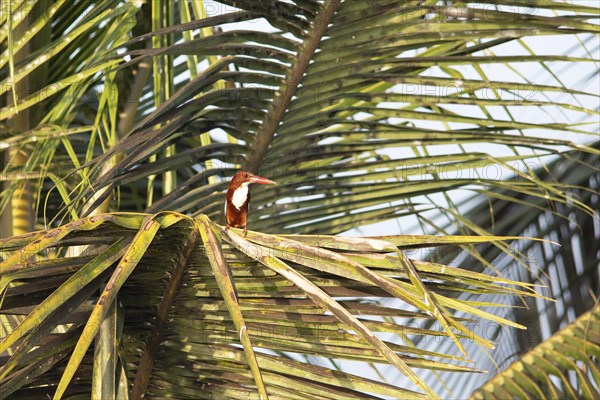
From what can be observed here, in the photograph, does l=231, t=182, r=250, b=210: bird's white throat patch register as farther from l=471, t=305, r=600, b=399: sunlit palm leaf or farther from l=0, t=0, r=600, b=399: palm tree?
l=471, t=305, r=600, b=399: sunlit palm leaf

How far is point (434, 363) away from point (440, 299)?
19 centimetres

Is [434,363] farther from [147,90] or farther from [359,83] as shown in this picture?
[147,90]

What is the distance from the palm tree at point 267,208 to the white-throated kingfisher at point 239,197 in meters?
0.12

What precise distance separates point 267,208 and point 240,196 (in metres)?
0.30

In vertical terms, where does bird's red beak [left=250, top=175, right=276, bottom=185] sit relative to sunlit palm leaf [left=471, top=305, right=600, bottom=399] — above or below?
above

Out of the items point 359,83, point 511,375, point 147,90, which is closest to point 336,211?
point 359,83

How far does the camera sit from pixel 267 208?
2842 mm

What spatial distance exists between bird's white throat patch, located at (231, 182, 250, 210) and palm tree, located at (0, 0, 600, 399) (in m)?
0.14

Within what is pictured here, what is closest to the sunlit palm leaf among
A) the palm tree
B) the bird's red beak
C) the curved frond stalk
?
the palm tree

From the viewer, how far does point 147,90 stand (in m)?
3.98

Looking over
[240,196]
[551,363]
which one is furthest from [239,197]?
[551,363]

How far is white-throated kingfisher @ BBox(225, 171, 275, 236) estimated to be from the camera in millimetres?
2543

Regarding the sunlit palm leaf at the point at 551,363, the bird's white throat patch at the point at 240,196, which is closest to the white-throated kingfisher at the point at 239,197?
the bird's white throat patch at the point at 240,196

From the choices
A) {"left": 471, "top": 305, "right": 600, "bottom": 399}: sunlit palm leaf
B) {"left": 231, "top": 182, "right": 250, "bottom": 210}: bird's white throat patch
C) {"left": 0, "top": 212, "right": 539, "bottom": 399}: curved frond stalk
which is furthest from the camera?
{"left": 471, "top": 305, "right": 600, "bottom": 399}: sunlit palm leaf
